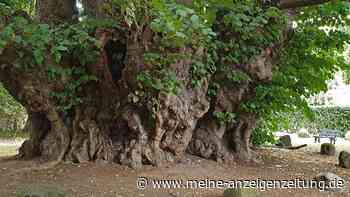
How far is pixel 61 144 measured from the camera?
679 centimetres

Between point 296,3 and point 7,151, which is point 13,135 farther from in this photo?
point 296,3

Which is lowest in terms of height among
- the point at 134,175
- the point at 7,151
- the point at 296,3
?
the point at 7,151

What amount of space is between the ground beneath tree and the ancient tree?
1.05ft

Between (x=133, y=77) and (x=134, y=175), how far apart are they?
5.03 feet

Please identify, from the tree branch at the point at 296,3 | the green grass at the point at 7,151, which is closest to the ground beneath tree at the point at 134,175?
the tree branch at the point at 296,3

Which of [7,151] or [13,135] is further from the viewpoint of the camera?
[13,135]

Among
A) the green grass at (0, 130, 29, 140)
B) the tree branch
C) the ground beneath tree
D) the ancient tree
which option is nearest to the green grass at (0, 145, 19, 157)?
the ancient tree

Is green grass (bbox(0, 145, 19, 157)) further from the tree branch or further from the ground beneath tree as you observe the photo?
the tree branch

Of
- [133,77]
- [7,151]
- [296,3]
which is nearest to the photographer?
[296,3]

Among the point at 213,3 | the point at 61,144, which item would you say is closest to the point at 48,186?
the point at 61,144

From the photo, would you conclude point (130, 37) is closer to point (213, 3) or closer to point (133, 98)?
point (133, 98)

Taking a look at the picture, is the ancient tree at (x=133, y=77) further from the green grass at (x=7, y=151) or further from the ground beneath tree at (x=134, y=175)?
the green grass at (x=7, y=151)

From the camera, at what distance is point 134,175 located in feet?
19.7

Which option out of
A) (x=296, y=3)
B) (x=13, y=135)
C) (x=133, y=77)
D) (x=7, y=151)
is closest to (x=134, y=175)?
(x=133, y=77)
